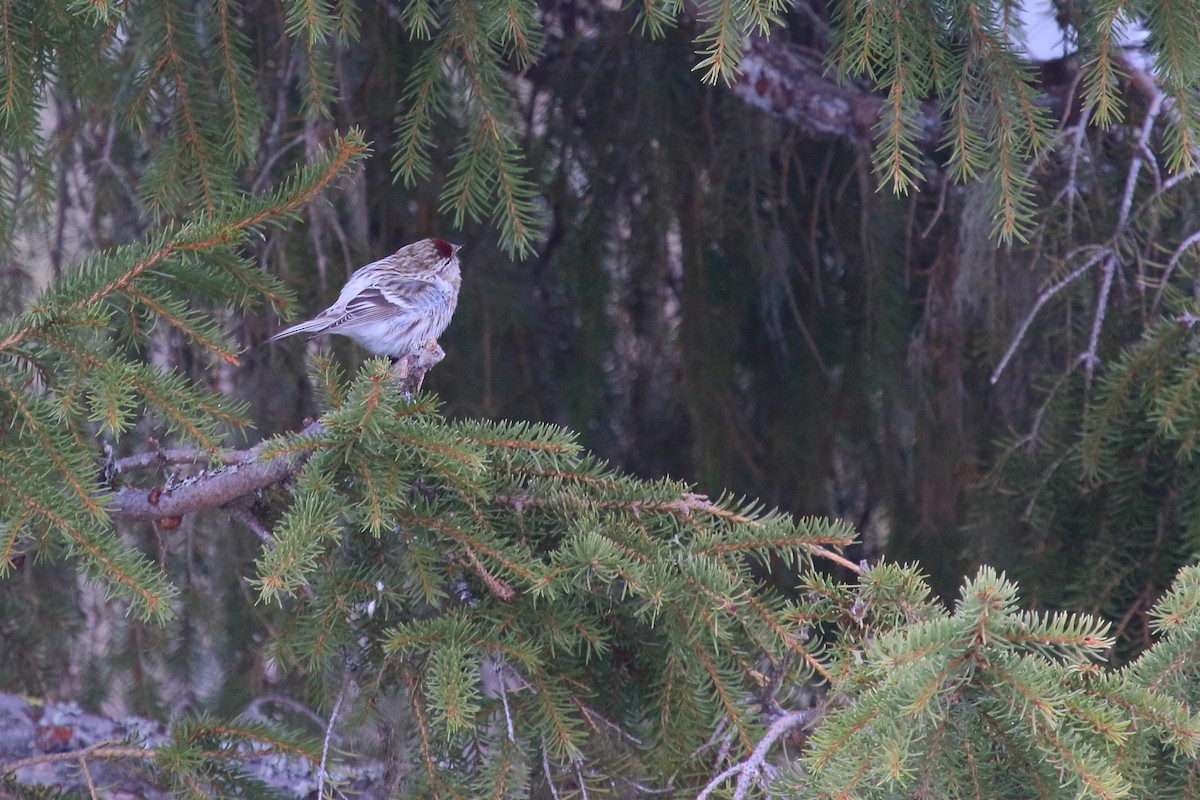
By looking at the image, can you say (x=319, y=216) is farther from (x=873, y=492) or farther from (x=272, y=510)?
(x=873, y=492)

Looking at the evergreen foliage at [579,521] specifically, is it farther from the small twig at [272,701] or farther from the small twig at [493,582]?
the small twig at [272,701]

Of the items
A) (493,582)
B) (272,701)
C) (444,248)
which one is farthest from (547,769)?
(444,248)

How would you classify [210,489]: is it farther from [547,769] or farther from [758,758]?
[758,758]

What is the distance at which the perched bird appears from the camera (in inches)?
108

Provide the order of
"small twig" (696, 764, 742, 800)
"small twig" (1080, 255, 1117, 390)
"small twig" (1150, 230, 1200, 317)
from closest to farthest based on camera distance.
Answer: "small twig" (696, 764, 742, 800)
"small twig" (1150, 230, 1200, 317)
"small twig" (1080, 255, 1117, 390)

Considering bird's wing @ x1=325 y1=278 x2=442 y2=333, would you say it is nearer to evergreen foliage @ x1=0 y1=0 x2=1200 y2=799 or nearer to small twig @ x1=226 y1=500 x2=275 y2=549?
evergreen foliage @ x1=0 y1=0 x2=1200 y2=799

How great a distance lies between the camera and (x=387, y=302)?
2.88 metres

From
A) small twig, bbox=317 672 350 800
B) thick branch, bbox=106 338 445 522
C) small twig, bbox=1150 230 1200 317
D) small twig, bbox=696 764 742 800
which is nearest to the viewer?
small twig, bbox=696 764 742 800

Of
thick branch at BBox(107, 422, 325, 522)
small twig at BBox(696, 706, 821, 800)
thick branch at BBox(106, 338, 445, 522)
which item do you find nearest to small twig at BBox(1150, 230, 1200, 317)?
small twig at BBox(696, 706, 821, 800)

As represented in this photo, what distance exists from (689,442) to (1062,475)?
142 cm

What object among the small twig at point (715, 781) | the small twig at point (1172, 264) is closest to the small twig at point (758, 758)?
the small twig at point (715, 781)

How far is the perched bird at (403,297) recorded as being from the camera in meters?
2.75

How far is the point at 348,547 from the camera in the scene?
1.80 meters

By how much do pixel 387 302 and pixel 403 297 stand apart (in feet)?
0.24
